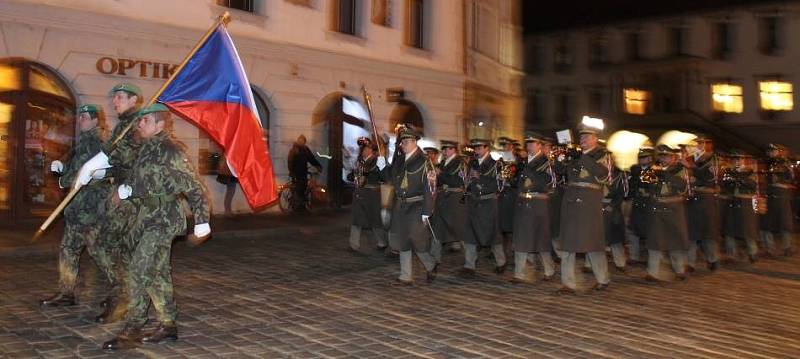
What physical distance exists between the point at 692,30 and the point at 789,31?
15.7ft

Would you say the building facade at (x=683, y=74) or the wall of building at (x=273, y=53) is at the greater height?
the building facade at (x=683, y=74)

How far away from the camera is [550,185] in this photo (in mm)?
9492

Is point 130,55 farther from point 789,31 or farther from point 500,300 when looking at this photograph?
point 789,31

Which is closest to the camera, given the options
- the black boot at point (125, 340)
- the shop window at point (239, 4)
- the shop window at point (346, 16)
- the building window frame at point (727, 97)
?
the black boot at point (125, 340)

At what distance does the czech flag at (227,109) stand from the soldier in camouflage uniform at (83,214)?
898 mm

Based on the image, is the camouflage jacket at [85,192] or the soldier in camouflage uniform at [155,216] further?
the camouflage jacket at [85,192]

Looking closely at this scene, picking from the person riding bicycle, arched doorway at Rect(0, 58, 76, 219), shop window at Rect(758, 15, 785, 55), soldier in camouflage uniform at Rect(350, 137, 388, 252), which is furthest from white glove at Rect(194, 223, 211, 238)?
shop window at Rect(758, 15, 785, 55)

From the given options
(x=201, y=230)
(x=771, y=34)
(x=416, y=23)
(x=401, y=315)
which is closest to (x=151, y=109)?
(x=201, y=230)

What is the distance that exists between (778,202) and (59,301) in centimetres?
1194

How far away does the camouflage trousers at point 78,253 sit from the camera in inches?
266

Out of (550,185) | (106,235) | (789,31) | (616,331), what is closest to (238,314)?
(106,235)

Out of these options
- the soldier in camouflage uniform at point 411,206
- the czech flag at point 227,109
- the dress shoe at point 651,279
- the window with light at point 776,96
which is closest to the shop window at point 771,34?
the window with light at point 776,96

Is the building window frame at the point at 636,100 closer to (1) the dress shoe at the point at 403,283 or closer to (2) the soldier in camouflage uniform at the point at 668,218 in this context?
(2) the soldier in camouflage uniform at the point at 668,218

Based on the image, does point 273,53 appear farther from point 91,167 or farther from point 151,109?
point 151,109
